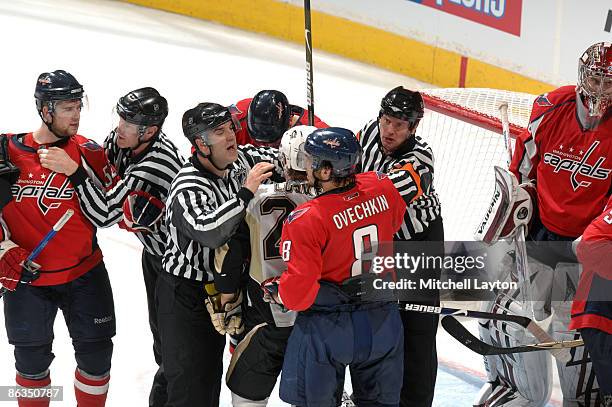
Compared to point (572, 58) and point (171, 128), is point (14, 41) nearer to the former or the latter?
point (171, 128)

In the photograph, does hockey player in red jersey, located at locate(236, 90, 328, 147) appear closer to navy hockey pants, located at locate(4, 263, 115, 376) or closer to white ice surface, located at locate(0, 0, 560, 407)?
navy hockey pants, located at locate(4, 263, 115, 376)

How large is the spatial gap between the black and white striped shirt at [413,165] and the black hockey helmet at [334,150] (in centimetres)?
51

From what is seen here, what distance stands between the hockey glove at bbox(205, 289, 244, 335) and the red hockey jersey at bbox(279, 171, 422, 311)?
1.45 ft

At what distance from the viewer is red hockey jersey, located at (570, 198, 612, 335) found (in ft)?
9.37

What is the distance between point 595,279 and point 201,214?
4.04 ft

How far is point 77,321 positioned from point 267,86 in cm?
419

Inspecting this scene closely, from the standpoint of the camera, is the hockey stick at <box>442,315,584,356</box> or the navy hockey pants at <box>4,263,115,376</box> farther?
the navy hockey pants at <box>4,263,115,376</box>

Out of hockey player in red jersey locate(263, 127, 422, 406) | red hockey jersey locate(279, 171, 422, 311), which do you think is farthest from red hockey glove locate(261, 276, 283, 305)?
red hockey jersey locate(279, 171, 422, 311)

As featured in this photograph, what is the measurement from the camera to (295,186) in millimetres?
3166

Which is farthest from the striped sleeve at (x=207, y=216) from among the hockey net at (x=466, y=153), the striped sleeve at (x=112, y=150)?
the hockey net at (x=466, y=153)

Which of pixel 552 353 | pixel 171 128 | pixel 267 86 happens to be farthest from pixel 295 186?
pixel 267 86

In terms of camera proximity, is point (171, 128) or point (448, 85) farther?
point (448, 85)

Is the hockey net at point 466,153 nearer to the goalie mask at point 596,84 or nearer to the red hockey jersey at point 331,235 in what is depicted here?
the goalie mask at point 596,84

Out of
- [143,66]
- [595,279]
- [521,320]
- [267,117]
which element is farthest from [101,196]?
[143,66]
